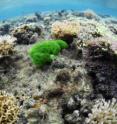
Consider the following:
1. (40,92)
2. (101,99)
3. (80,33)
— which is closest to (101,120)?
(101,99)

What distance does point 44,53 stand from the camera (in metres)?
5.88

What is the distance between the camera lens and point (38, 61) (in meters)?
5.79

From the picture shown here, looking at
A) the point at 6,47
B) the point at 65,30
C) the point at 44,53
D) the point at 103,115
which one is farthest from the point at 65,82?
the point at 65,30

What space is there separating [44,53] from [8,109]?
175 cm

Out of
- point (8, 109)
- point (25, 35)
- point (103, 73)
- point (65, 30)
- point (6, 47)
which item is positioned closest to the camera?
point (8, 109)

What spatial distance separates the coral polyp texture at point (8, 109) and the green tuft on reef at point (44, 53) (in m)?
1.21

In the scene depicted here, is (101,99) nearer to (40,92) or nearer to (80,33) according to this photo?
(40,92)

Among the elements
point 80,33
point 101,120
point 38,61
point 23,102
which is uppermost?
point 80,33

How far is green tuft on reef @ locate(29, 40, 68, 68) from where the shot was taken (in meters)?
5.79

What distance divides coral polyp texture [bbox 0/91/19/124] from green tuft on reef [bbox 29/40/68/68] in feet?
3.96

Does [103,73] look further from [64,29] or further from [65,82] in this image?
[64,29]

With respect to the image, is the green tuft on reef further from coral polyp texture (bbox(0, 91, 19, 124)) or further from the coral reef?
the coral reef

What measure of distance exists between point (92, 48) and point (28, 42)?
8.07 ft

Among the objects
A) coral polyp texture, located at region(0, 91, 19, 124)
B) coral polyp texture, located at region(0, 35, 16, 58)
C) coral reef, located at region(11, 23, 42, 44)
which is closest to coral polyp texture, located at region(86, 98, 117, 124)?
coral polyp texture, located at region(0, 91, 19, 124)
